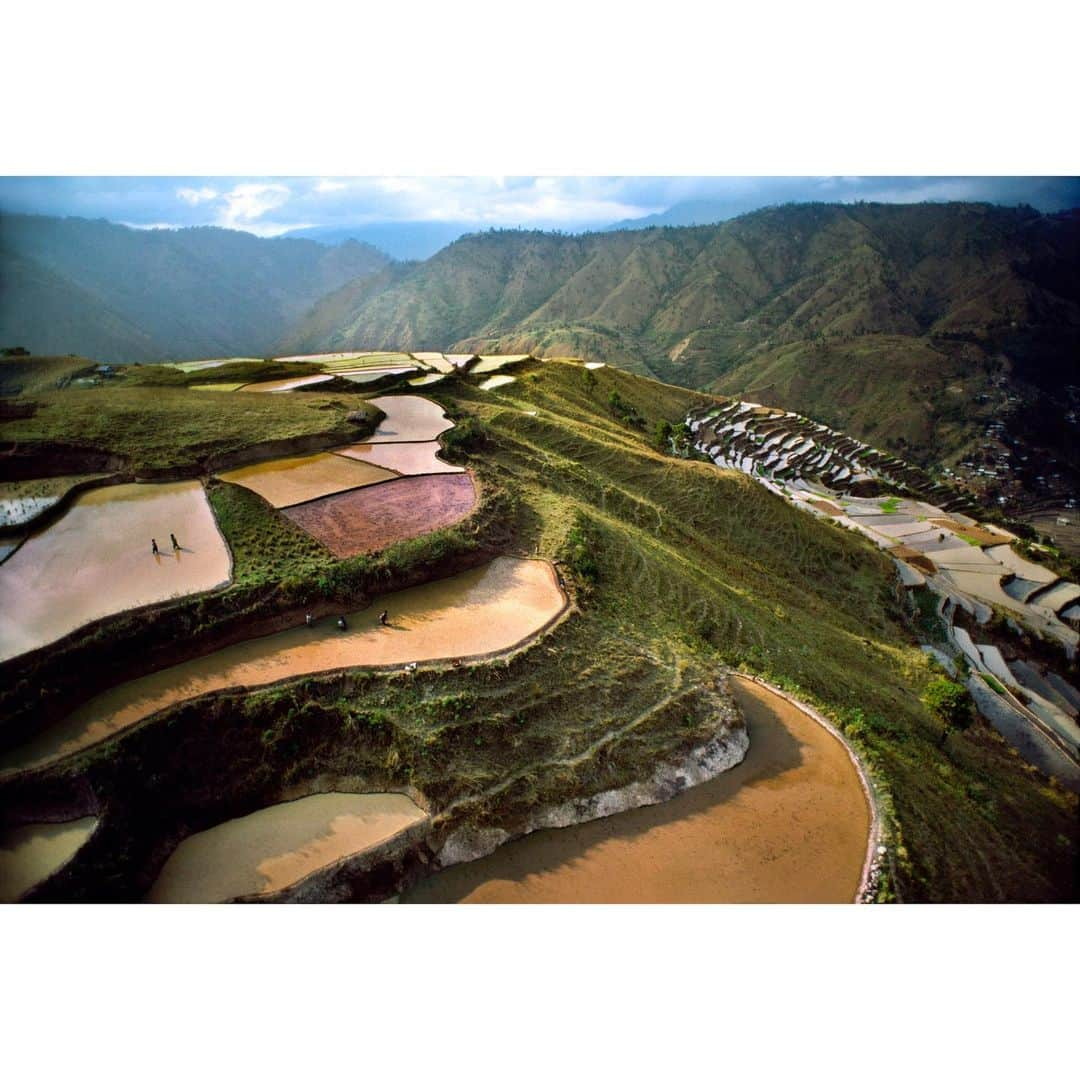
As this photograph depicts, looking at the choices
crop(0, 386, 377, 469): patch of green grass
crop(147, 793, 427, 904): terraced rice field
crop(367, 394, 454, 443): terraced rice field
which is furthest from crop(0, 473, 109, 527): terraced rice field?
crop(367, 394, 454, 443): terraced rice field

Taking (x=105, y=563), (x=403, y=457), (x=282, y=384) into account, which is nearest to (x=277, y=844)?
(x=105, y=563)

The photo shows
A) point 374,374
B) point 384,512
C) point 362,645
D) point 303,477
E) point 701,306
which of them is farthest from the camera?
point 701,306

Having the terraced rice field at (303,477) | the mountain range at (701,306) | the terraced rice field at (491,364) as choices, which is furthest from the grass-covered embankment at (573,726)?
the mountain range at (701,306)

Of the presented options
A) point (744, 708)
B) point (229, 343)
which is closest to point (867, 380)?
point (744, 708)

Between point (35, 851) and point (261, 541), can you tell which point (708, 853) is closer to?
point (35, 851)

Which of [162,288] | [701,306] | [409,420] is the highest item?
[162,288]

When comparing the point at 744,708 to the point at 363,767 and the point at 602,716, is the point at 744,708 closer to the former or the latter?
the point at 602,716
